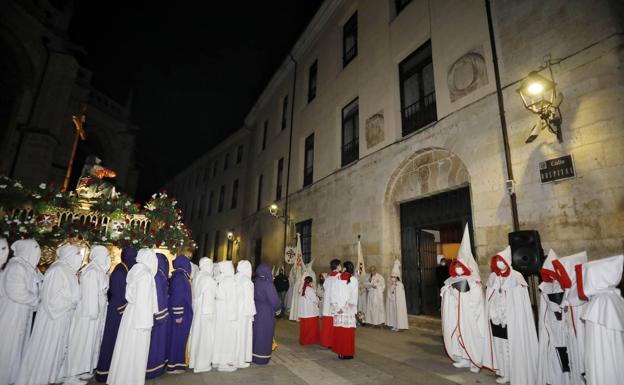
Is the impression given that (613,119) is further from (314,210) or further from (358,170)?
(314,210)

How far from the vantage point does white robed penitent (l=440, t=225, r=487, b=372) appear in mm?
5305

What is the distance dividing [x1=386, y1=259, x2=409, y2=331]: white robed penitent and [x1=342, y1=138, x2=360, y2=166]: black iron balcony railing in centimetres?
486

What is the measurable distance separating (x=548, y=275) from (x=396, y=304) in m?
5.07

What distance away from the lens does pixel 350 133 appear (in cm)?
1315

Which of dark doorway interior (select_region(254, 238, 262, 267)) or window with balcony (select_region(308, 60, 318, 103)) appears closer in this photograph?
window with balcony (select_region(308, 60, 318, 103))

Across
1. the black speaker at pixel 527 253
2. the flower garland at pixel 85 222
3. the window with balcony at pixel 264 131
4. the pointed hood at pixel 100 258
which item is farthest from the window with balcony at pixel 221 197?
the black speaker at pixel 527 253

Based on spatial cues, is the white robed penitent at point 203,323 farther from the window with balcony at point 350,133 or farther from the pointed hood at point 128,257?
the window with balcony at point 350,133

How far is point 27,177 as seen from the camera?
47.5 ft

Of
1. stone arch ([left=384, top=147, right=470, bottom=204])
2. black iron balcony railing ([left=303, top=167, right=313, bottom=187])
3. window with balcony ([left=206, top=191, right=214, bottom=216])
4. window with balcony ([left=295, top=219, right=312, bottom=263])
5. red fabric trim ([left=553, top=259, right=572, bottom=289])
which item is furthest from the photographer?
window with balcony ([left=206, top=191, right=214, bottom=216])

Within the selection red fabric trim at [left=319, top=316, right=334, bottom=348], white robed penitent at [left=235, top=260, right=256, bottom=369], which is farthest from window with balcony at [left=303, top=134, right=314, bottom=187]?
white robed penitent at [left=235, top=260, right=256, bottom=369]

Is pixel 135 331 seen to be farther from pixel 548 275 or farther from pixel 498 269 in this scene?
pixel 548 275

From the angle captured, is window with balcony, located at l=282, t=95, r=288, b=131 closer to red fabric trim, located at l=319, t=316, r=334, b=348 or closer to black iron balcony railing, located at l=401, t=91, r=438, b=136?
black iron balcony railing, located at l=401, t=91, r=438, b=136

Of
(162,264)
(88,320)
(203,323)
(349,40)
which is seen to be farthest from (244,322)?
(349,40)

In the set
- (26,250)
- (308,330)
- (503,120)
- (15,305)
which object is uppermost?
(503,120)
